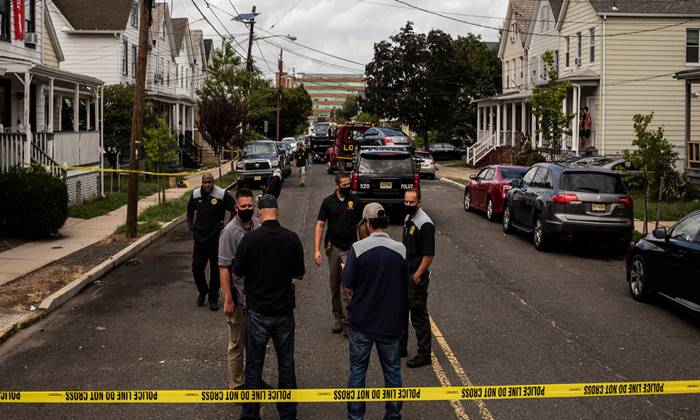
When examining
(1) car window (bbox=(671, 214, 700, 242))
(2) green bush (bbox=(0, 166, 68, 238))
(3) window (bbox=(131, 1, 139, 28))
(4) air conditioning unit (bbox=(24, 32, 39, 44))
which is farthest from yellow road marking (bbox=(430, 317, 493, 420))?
(3) window (bbox=(131, 1, 139, 28))

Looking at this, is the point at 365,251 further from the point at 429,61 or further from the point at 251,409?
the point at 429,61

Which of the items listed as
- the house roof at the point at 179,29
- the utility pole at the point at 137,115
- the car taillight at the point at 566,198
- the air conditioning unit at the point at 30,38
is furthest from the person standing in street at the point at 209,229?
the house roof at the point at 179,29

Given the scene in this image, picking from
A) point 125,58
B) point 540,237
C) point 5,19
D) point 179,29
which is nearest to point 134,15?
point 125,58

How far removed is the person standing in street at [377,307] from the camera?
611cm

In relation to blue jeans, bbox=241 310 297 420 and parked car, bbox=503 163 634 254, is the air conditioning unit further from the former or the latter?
blue jeans, bbox=241 310 297 420

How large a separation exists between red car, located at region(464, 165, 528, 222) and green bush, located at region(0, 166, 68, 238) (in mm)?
10952

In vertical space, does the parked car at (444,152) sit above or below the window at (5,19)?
below

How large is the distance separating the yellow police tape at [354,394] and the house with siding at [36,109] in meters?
14.5

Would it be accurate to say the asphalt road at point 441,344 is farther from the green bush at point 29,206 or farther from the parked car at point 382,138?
the parked car at point 382,138

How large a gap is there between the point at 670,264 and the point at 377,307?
6031mm

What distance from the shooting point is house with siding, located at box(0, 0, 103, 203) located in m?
20.1

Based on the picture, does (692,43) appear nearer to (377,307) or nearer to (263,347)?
(377,307)

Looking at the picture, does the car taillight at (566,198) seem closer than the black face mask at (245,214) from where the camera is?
No

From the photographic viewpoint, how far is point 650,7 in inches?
1419
